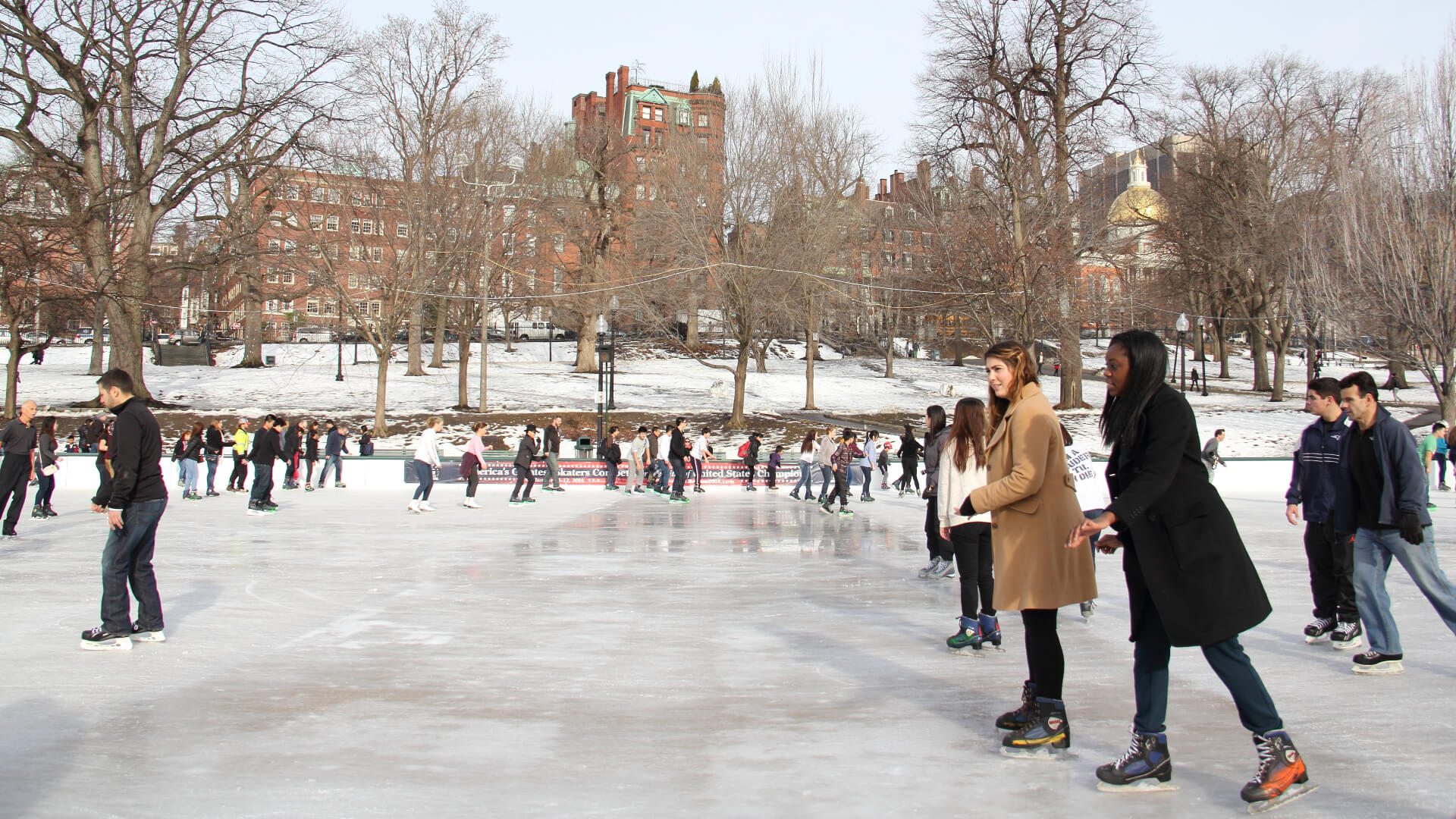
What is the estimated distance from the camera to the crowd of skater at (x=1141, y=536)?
3873 mm

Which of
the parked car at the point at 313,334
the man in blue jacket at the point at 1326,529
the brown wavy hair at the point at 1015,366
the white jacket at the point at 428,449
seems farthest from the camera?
the parked car at the point at 313,334

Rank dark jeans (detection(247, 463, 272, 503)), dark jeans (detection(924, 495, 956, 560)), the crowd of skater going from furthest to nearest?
dark jeans (detection(247, 463, 272, 503)) → dark jeans (detection(924, 495, 956, 560)) → the crowd of skater

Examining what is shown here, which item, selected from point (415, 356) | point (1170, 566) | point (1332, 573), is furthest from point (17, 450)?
point (415, 356)

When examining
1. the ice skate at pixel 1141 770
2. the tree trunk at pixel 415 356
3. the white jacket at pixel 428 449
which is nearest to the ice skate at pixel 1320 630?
the ice skate at pixel 1141 770

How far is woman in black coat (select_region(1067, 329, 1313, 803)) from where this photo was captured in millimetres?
3826

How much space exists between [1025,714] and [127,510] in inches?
214

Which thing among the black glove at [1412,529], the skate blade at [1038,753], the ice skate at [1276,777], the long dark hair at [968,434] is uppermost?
the long dark hair at [968,434]

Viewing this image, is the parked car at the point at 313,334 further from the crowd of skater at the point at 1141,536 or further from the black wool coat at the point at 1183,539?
the black wool coat at the point at 1183,539

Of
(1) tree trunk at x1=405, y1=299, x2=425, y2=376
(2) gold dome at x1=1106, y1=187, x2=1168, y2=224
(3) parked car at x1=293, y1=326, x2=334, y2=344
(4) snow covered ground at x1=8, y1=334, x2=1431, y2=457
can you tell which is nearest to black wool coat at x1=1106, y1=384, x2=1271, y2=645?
(4) snow covered ground at x1=8, y1=334, x2=1431, y2=457

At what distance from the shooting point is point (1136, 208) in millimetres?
50594

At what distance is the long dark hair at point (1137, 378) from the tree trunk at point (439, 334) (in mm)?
37884

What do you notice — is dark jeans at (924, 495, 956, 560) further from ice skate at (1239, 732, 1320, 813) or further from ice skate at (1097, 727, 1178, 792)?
ice skate at (1239, 732, 1320, 813)

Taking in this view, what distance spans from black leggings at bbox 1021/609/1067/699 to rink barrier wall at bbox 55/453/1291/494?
19641 millimetres

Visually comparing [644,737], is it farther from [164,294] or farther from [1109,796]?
[164,294]
